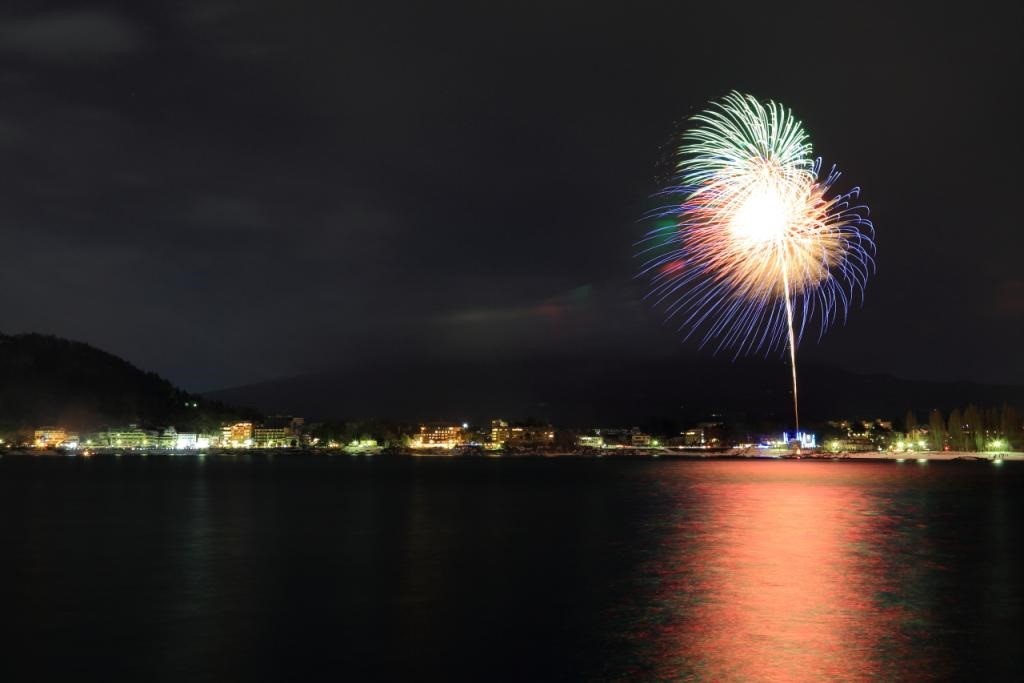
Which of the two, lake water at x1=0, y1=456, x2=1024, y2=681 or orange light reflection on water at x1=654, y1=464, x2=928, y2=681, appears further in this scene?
lake water at x1=0, y1=456, x2=1024, y2=681

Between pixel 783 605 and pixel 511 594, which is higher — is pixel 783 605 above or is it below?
above

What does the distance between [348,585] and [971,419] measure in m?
158

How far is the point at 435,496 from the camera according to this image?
73.1 metres

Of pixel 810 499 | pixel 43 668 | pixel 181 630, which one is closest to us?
pixel 43 668

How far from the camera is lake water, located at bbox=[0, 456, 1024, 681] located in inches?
745

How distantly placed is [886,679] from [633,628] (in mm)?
6284

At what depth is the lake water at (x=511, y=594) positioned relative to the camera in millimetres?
18922

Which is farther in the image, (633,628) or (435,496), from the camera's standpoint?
(435,496)

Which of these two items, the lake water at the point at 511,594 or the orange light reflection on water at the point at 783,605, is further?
the lake water at the point at 511,594

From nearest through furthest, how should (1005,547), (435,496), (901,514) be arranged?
1. (1005,547)
2. (901,514)
3. (435,496)

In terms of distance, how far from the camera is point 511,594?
27344 mm

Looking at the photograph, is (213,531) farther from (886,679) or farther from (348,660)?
(886,679)

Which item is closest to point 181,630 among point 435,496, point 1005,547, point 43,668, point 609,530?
point 43,668

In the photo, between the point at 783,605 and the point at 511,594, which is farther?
the point at 511,594
